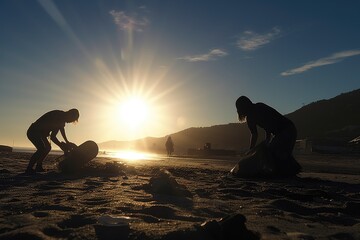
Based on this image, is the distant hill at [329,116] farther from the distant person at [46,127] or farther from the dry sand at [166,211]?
the dry sand at [166,211]

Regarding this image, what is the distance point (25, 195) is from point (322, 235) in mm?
4032

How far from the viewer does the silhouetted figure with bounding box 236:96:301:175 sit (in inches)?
351

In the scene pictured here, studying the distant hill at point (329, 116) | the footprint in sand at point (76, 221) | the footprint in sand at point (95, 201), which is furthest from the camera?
the distant hill at point (329, 116)

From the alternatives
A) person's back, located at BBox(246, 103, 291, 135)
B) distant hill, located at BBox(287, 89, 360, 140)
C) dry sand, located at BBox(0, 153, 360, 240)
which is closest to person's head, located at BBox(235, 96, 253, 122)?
person's back, located at BBox(246, 103, 291, 135)

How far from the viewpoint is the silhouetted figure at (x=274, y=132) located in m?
8.91

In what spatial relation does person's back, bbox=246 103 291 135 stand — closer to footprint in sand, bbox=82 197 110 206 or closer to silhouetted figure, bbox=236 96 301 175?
silhouetted figure, bbox=236 96 301 175

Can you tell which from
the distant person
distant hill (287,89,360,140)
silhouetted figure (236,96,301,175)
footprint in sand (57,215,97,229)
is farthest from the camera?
distant hill (287,89,360,140)

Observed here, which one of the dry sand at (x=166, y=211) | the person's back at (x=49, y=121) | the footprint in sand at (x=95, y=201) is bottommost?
the dry sand at (x=166, y=211)

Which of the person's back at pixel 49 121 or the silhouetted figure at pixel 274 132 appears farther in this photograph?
the person's back at pixel 49 121

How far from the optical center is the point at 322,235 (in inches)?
129

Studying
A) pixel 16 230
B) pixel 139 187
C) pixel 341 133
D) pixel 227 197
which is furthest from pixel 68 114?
pixel 341 133

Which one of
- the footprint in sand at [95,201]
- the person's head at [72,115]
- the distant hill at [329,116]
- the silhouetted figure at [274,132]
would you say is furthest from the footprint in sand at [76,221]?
the distant hill at [329,116]

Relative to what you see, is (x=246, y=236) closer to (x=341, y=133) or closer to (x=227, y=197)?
(x=227, y=197)

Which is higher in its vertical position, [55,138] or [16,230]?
[55,138]
